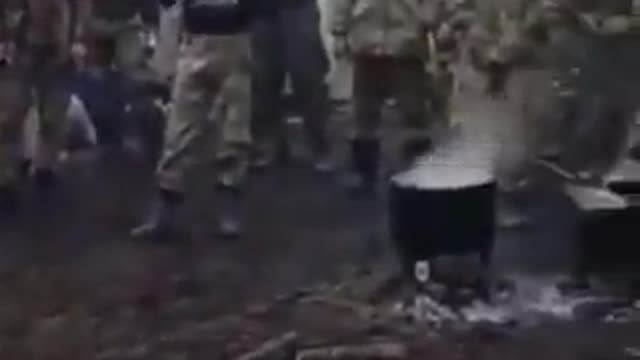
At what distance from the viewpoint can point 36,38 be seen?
2.56 m

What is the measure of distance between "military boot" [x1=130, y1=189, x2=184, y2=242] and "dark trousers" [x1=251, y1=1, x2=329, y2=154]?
16cm

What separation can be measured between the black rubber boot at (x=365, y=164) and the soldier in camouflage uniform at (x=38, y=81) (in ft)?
1.49

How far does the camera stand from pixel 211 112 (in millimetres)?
2564

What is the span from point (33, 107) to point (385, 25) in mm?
566

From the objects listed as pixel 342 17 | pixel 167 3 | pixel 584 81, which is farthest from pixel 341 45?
pixel 584 81

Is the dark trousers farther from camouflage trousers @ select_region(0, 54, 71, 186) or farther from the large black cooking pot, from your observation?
camouflage trousers @ select_region(0, 54, 71, 186)

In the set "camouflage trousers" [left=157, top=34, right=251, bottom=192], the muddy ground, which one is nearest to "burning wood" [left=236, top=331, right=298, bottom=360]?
the muddy ground

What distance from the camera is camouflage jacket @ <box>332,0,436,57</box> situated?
251cm

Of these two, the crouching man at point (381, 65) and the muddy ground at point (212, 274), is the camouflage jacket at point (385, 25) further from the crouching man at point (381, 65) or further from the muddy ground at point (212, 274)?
the muddy ground at point (212, 274)

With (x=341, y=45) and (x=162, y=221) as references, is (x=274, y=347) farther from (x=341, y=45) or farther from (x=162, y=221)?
(x=341, y=45)

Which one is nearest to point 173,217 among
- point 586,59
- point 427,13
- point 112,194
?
point 112,194

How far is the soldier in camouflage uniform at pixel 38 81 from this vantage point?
100 inches

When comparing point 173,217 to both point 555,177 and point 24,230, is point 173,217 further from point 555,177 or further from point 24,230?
point 555,177

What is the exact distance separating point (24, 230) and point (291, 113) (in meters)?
0.45
